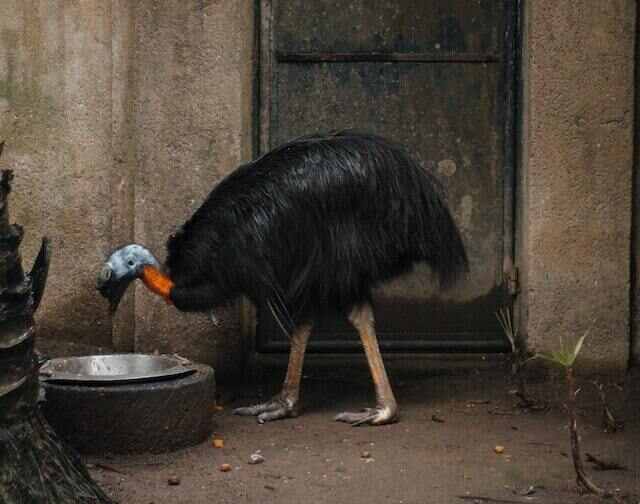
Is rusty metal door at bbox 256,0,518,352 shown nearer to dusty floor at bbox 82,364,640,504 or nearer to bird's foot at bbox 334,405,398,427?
dusty floor at bbox 82,364,640,504

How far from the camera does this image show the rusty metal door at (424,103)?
6.52 metres

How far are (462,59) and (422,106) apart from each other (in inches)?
12.2

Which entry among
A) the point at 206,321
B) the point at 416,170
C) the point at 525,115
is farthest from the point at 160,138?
the point at 525,115

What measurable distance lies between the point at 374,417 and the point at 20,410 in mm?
2228

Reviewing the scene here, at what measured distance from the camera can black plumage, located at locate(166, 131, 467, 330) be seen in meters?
5.48

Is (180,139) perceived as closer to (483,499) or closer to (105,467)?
(105,467)

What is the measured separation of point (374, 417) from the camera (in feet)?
18.6

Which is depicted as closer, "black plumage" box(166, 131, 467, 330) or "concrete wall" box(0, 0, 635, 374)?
"black plumage" box(166, 131, 467, 330)

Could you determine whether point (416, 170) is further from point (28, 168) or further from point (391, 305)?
point (28, 168)

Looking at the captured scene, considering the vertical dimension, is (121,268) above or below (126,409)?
above

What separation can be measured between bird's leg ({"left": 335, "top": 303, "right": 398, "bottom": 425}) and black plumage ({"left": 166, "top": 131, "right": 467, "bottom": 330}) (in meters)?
0.08

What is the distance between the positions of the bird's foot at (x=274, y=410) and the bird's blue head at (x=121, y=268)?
76 cm

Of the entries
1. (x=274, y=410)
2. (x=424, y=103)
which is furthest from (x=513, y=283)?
(x=274, y=410)

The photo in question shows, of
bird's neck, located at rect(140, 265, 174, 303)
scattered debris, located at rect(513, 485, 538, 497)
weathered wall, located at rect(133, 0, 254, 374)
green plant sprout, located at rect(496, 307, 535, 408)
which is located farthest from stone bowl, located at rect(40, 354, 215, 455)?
green plant sprout, located at rect(496, 307, 535, 408)
